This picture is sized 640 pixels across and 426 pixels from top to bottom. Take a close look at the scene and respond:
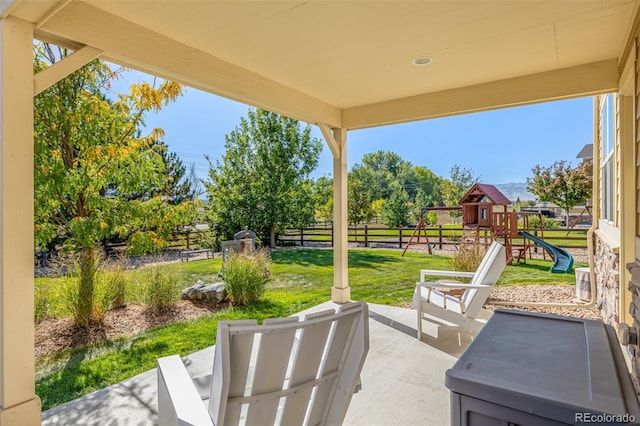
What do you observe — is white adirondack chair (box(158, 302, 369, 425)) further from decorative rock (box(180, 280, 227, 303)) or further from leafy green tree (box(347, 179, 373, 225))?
leafy green tree (box(347, 179, 373, 225))

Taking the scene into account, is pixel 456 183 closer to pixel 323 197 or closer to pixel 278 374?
pixel 323 197

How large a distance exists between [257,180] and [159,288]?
303 inches

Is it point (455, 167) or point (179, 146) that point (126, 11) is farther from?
point (455, 167)

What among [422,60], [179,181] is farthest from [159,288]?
[179,181]

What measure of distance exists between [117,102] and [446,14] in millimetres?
3933

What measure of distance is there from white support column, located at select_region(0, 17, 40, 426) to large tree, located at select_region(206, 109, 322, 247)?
32.4 ft

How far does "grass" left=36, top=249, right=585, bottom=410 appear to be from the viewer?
3.09 m

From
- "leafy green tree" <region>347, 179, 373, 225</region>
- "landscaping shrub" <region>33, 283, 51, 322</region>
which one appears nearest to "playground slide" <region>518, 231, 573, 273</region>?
"leafy green tree" <region>347, 179, 373, 225</region>

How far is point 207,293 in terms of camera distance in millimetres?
5449

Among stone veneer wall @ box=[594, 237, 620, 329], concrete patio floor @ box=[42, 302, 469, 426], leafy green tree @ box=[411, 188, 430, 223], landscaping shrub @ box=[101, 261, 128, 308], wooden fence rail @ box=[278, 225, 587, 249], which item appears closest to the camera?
concrete patio floor @ box=[42, 302, 469, 426]

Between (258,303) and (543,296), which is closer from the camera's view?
(258,303)

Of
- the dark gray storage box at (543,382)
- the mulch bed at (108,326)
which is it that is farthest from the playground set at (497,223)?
the dark gray storage box at (543,382)

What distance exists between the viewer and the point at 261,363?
1.44m

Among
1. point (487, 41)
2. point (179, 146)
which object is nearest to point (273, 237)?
point (179, 146)
